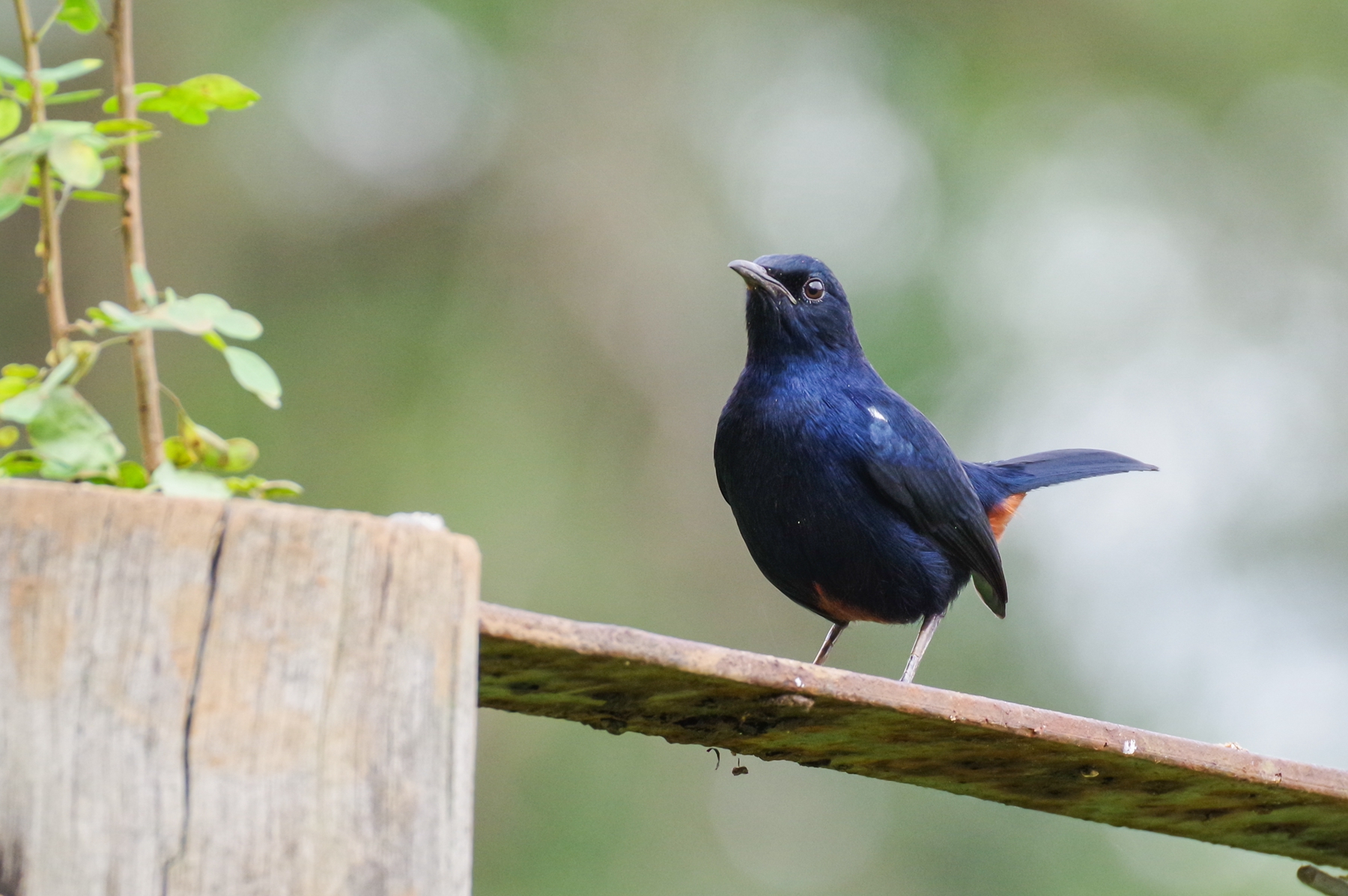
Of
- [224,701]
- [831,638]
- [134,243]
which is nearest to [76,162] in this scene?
[134,243]

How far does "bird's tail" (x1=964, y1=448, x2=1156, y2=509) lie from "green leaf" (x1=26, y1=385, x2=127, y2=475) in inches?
155

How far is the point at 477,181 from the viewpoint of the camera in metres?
9.80

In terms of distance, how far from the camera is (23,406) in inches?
69.0

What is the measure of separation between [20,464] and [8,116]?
0.47 meters

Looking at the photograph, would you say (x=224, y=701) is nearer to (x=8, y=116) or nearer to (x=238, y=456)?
(x=238, y=456)

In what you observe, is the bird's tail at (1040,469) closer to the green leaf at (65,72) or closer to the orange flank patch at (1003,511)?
the orange flank patch at (1003,511)

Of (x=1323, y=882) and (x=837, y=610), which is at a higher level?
(x=837, y=610)

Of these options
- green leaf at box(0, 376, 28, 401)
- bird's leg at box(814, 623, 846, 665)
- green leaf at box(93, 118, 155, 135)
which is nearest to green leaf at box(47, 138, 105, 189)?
green leaf at box(93, 118, 155, 135)

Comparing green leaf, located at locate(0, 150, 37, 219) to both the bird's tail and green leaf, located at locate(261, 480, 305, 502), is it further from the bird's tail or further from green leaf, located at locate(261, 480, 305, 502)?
the bird's tail

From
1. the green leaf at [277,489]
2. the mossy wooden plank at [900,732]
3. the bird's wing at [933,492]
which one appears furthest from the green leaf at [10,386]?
the bird's wing at [933,492]

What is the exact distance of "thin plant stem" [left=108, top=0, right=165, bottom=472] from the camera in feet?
6.55

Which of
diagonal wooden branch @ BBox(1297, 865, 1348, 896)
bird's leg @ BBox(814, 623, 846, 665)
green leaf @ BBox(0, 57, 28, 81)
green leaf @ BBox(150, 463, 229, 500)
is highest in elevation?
green leaf @ BBox(0, 57, 28, 81)

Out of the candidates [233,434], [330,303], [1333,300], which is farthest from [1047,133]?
[233,434]

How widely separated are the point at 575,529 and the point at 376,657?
709 cm
